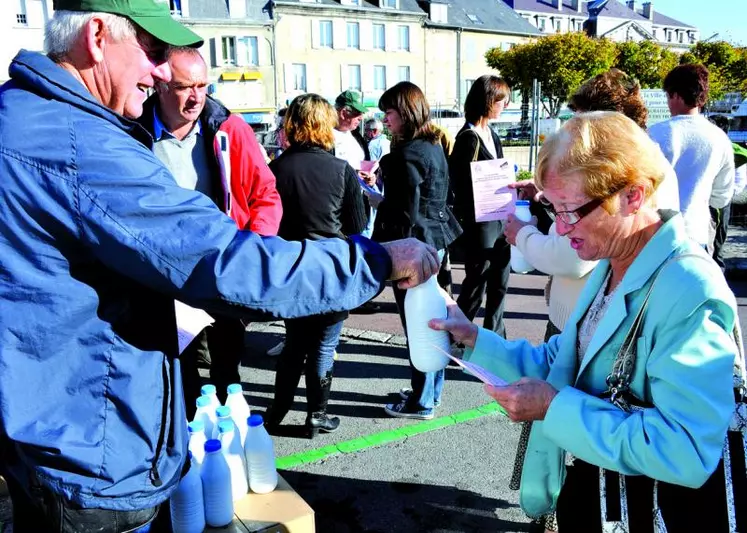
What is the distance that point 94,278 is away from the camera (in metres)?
1.42

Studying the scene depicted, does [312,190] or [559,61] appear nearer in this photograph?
[312,190]

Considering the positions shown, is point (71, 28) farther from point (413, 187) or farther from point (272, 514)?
point (413, 187)

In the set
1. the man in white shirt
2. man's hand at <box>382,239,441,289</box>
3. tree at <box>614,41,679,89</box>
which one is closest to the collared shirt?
man's hand at <box>382,239,441,289</box>

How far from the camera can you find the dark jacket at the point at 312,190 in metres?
3.83

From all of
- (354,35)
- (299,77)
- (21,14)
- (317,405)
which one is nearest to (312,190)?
(317,405)

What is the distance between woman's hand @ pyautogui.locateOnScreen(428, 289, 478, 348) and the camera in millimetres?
2121

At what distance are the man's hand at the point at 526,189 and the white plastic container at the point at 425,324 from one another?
1.55 meters

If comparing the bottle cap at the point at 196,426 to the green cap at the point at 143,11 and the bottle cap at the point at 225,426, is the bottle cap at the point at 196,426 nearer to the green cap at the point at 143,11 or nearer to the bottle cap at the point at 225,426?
the bottle cap at the point at 225,426

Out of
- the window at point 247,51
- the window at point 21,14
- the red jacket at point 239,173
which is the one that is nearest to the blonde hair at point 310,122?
the red jacket at point 239,173

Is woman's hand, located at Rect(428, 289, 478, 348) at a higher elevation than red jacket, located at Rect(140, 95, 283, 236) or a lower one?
lower

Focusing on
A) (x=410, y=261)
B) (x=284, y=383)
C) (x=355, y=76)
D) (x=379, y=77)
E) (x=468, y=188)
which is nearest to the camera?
(x=410, y=261)

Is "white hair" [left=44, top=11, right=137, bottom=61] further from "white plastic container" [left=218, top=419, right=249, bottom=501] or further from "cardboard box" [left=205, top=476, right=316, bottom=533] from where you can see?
"cardboard box" [left=205, top=476, right=316, bottom=533]

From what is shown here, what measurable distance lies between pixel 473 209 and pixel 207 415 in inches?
111

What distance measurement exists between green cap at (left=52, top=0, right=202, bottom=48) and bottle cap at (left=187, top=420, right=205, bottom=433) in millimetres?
1415
